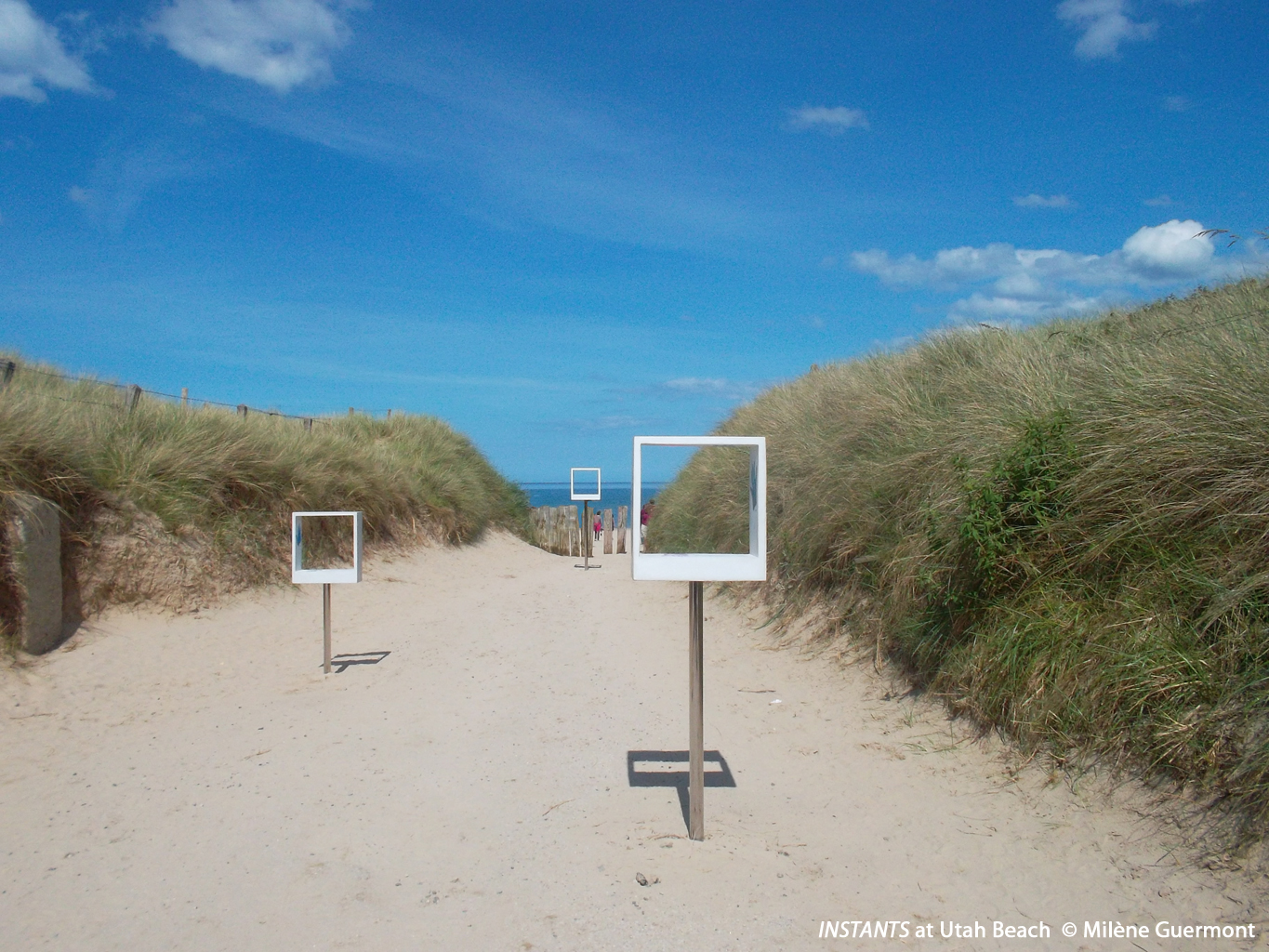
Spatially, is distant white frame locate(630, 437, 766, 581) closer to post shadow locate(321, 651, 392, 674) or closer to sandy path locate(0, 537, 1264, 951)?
sandy path locate(0, 537, 1264, 951)

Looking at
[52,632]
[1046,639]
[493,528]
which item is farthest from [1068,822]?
[493,528]

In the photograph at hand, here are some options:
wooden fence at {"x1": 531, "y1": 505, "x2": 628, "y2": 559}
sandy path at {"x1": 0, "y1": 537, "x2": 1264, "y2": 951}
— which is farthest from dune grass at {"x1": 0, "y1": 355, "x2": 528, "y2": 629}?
wooden fence at {"x1": 531, "y1": 505, "x2": 628, "y2": 559}

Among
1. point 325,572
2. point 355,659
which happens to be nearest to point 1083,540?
point 325,572

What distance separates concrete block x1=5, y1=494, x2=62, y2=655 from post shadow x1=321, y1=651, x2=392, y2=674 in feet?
7.90

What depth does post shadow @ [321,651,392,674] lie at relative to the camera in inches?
310

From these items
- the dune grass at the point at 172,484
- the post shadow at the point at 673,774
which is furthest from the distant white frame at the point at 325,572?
the post shadow at the point at 673,774

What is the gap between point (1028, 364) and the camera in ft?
21.7

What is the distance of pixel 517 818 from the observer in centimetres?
447

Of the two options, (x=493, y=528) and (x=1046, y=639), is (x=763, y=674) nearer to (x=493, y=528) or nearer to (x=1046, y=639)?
(x=1046, y=639)

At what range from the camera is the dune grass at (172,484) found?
8.18 m

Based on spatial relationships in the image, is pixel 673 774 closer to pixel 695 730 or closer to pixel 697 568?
pixel 695 730

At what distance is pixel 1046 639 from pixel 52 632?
26.8ft

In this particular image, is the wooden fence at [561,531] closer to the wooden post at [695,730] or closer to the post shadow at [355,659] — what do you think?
the post shadow at [355,659]

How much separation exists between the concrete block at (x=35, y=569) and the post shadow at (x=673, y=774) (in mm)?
5549
